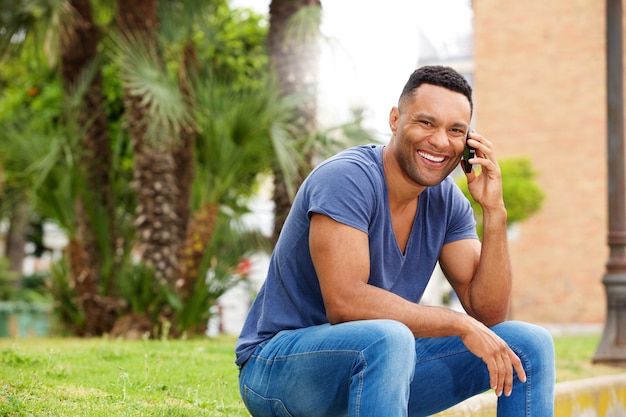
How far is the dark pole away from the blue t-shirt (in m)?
5.70

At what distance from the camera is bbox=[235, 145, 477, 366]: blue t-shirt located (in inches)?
127

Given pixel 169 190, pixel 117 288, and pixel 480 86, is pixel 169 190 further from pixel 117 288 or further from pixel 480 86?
pixel 480 86

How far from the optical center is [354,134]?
9.15 m

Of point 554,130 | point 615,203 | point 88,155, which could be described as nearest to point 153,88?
point 88,155

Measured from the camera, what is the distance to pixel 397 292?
352 centimetres

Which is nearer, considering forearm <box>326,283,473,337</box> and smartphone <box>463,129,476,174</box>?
forearm <box>326,283,473,337</box>

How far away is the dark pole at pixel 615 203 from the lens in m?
8.74

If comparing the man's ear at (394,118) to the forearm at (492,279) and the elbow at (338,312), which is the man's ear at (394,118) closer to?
the forearm at (492,279)

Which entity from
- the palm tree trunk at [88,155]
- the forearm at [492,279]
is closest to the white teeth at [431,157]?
the forearm at [492,279]

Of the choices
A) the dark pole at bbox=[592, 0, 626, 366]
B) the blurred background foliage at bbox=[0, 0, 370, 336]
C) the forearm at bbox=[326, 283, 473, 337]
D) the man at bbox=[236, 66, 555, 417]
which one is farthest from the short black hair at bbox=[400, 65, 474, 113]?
the dark pole at bbox=[592, 0, 626, 366]

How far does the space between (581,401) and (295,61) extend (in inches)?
202

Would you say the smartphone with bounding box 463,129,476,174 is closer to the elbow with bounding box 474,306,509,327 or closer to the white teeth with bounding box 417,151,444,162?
the white teeth with bounding box 417,151,444,162

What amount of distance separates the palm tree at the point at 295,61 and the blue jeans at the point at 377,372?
6072 millimetres

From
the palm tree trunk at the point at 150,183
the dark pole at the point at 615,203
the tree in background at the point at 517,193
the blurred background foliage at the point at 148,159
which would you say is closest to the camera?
the dark pole at the point at 615,203
